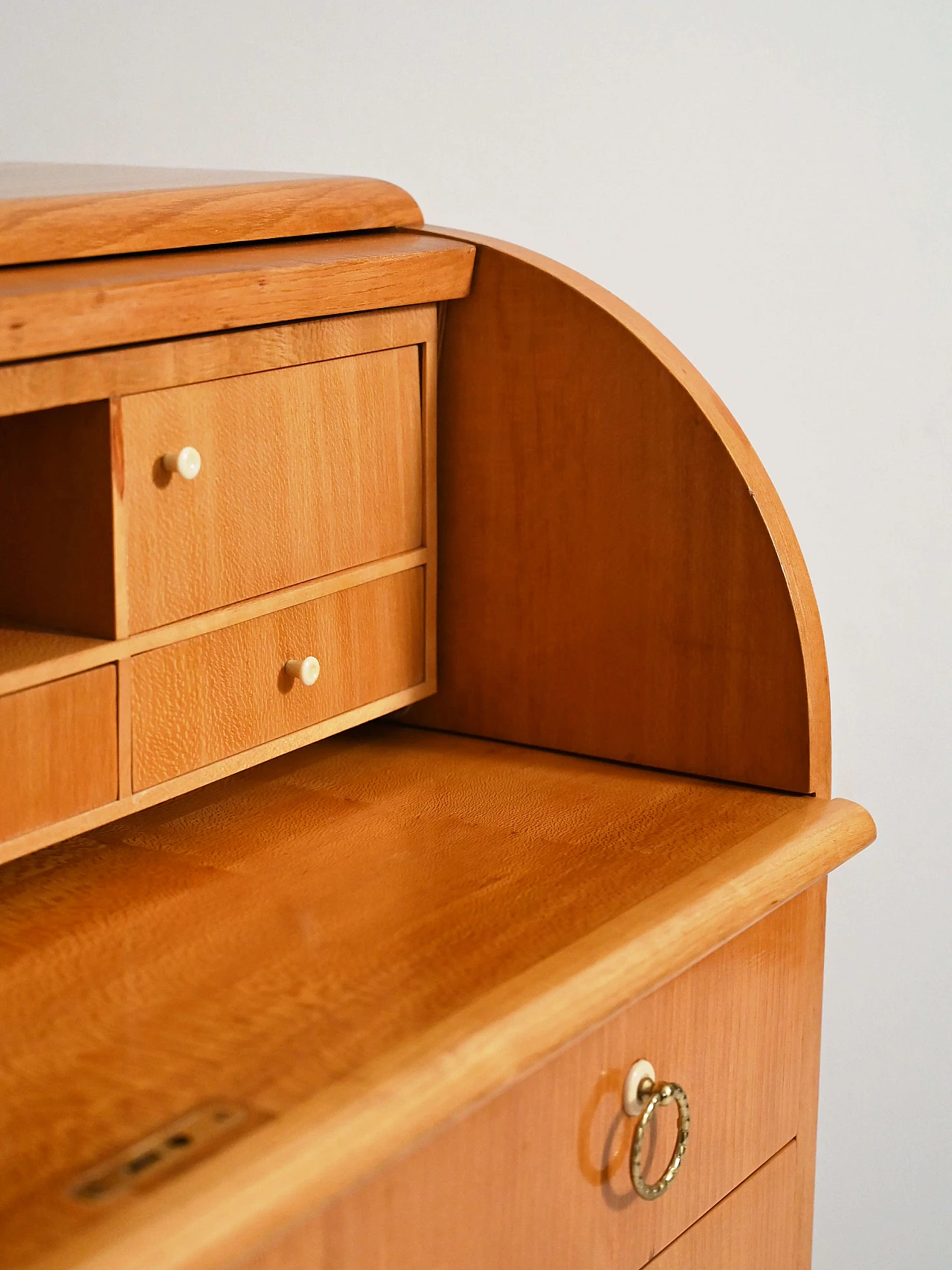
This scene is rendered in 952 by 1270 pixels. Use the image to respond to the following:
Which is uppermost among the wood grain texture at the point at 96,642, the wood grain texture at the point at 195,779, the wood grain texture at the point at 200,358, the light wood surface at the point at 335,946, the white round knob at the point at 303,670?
the wood grain texture at the point at 200,358

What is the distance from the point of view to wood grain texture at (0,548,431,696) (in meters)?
0.70

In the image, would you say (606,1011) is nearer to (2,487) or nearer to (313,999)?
(313,999)

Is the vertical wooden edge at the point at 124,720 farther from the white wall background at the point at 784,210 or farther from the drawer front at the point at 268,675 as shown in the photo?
the white wall background at the point at 784,210

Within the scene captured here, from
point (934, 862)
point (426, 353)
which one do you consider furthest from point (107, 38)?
point (934, 862)

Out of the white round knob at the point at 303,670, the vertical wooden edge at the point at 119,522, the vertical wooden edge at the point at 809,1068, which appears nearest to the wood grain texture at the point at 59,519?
the vertical wooden edge at the point at 119,522

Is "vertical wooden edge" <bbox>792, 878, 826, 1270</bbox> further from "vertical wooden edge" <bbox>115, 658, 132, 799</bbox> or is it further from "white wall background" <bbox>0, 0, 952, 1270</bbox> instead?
"white wall background" <bbox>0, 0, 952, 1270</bbox>

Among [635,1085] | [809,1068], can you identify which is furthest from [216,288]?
[809,1068]

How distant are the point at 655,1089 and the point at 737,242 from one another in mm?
1010

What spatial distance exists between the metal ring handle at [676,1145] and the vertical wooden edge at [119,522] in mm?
339

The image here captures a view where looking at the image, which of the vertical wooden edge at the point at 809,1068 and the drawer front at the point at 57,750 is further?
the vertical wooden edge at the point at 809,1068

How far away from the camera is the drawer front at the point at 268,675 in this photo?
77cm

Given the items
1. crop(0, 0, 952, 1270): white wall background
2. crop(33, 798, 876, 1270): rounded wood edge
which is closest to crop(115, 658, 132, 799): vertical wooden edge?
crop(33, 798, 876, 1270): rounded wood edge

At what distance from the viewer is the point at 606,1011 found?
66cm

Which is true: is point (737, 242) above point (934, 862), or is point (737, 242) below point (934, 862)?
above
